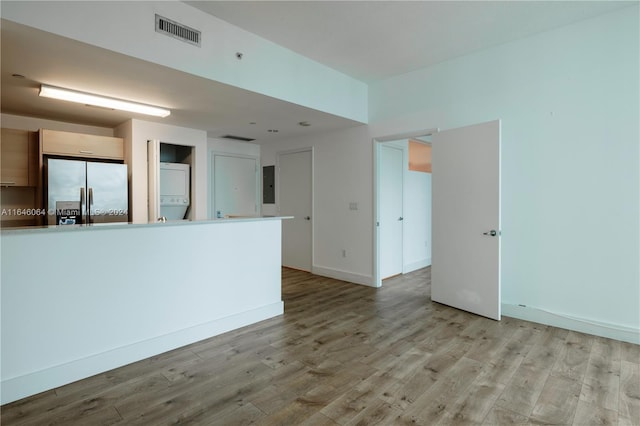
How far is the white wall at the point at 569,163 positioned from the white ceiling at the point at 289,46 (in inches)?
10.5

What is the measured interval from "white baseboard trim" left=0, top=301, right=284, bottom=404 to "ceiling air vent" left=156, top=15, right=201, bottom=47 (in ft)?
8.13

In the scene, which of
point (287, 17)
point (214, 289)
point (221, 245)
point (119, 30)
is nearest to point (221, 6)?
point (287, 17)

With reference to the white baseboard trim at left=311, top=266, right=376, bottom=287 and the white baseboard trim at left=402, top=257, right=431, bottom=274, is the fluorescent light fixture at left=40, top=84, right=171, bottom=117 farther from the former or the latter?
the white baseboard trim at left=402, top=257, right=431, bottom=274

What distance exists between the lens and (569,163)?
318 cm

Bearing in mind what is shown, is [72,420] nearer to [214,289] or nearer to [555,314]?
[214,289]

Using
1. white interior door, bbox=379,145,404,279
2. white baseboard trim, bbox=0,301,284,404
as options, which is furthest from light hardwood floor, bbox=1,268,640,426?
white interior door, bbox=379,145,404,279

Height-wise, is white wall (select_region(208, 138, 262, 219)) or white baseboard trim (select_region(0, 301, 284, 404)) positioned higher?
white wall (select_region(208, 138, 262, 219))

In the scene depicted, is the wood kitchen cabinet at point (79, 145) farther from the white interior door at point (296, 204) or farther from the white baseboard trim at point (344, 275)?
the white baseboard trim at point (344, 275)

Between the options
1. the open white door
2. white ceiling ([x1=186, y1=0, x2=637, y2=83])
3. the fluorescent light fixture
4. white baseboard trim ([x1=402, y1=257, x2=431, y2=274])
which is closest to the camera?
white ceiling ([x1=186, y1=0, x2=637, y2=83])

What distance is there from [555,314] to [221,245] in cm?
337

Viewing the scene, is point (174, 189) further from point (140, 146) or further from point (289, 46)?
point (289, 46)

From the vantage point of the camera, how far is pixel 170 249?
2762 millimetres

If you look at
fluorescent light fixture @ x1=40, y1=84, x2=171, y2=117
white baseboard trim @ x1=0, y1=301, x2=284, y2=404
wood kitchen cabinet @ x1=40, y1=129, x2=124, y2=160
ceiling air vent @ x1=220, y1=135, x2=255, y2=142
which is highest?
ceiling air vent @ x1=220, y1=135, x2=255, y2=142

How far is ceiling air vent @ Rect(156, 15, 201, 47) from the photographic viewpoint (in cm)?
261
